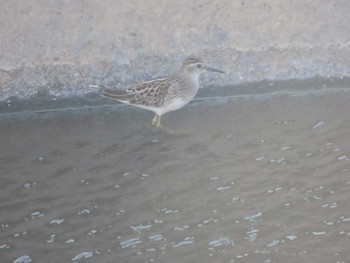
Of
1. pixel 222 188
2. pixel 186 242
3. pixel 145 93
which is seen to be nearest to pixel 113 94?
pixel 145 93

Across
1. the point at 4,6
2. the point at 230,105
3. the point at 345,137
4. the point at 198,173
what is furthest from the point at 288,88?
the point at 4,6

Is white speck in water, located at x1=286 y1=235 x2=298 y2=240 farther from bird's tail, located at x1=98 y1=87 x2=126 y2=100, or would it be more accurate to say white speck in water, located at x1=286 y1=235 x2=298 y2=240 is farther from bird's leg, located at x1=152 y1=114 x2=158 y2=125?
bird's tail, located at x1=98 y1=87 x2=126 y2=100

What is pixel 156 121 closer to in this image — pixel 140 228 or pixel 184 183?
pixel 184 183

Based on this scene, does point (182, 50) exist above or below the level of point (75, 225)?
above

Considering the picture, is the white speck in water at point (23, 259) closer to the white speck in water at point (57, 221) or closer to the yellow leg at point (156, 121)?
the white speck in water at point (57, 221)

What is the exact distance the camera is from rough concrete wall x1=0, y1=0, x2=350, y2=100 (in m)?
10.9

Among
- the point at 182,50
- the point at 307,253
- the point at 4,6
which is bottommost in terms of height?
the point at 307,253

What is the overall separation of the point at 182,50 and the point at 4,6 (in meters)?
1.98

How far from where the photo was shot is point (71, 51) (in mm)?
10992

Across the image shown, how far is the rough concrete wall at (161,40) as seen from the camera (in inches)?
429

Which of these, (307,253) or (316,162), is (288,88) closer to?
(316,162)

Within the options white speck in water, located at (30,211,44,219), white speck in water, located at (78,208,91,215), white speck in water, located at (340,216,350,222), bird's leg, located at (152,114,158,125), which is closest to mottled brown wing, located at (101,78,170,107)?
bird's leg, located at (152,114,158,125)

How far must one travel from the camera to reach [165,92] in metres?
10.9

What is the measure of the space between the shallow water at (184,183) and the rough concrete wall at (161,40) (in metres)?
0.42
